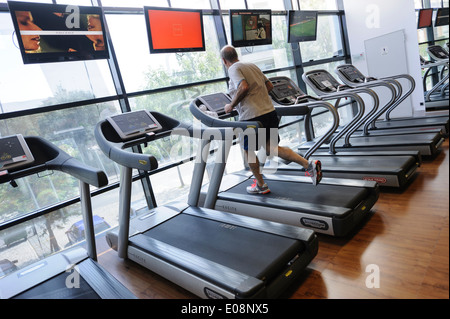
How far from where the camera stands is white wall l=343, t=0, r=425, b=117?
12.0ft

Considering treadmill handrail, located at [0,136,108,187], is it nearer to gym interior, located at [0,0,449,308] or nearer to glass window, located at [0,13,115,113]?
gym interior, located at [0,0,449,308]

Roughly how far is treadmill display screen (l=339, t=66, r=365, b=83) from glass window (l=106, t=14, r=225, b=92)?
197 cm

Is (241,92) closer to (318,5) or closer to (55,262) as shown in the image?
(55,262)

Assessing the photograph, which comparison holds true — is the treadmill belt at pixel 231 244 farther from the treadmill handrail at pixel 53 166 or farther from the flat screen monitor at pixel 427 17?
the flat screen monitor at pixel 427 17

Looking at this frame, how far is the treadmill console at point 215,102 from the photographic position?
3.45 metres

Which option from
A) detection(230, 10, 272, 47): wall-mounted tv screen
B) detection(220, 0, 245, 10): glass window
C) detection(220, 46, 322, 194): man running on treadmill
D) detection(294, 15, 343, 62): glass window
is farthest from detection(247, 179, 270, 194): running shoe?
detection(294, 15, 343, 62): glass window

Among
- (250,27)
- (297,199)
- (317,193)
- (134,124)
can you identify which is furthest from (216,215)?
(250,27)

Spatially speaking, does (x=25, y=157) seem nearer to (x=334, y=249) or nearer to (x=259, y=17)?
(x=334, y=249)

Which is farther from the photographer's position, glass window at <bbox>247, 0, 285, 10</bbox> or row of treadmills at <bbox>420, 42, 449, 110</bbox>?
glass window at <bbox>247, 0, 285, 10</bbox>

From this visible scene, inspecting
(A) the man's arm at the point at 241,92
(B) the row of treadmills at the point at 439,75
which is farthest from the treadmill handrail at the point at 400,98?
(A) the man's arm at the point at 241,92

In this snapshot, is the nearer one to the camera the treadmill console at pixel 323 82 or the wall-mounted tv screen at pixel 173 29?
the wall-mounted tv screen at pixel 173 29

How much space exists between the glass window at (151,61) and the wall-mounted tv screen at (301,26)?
146cm

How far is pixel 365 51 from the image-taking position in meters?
5.40
